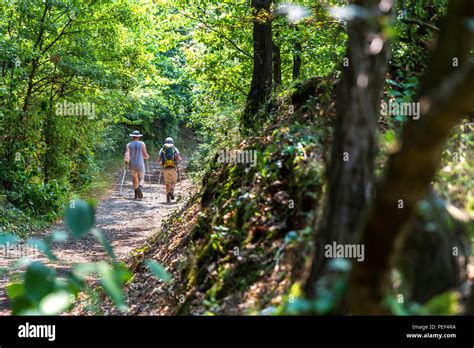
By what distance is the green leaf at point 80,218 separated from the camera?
2.99m

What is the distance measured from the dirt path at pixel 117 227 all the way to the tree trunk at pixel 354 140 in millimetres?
5524

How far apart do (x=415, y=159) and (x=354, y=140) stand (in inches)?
24.8

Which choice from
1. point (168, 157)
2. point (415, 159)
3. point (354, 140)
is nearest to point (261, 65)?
point (168, 157)

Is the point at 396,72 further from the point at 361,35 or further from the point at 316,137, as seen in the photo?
the point at 361,35

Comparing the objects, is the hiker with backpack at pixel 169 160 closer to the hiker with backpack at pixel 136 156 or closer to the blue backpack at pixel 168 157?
the blue backpack at pixel 168 157

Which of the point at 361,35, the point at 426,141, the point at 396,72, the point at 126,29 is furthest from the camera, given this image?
the point at 126,29

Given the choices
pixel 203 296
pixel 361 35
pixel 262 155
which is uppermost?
pixel 361 35

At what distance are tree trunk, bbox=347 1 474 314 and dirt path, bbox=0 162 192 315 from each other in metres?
5.99

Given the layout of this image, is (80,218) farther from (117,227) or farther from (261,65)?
(117,227)

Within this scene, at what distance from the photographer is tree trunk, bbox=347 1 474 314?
9.58 feet

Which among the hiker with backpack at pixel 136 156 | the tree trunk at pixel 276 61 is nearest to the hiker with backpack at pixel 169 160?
the hiker with backpack at pixel 136 156

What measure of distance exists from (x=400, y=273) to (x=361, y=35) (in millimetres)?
1910

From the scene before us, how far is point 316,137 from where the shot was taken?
7.80 metres
